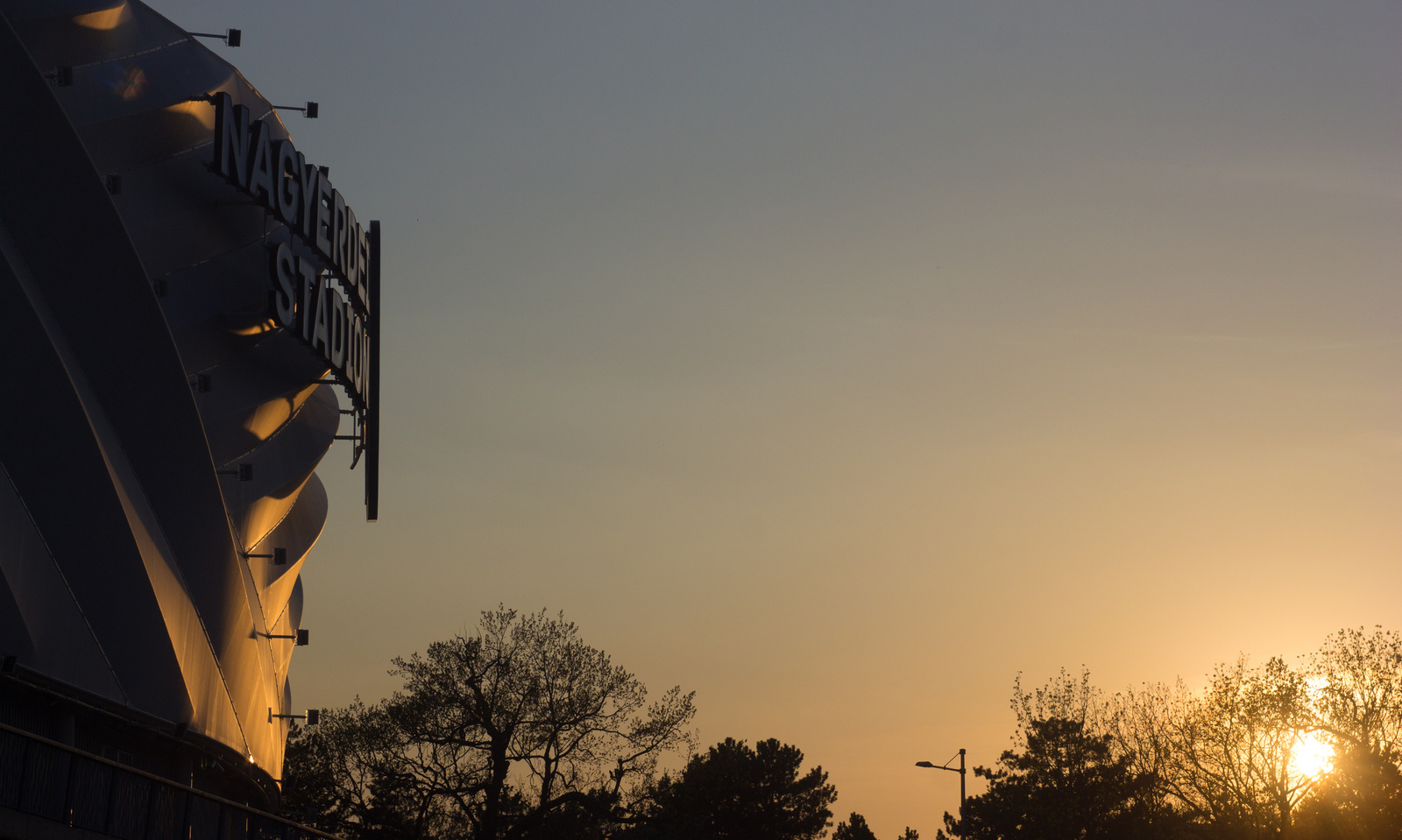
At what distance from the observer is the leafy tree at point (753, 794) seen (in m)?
81.3

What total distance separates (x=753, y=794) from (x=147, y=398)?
67.2 meters

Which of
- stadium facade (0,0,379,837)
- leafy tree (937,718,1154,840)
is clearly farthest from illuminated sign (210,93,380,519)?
leafy tree (937,718,1154,840)

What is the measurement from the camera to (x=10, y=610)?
63.7 feet

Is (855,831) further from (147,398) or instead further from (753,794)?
(147,398)

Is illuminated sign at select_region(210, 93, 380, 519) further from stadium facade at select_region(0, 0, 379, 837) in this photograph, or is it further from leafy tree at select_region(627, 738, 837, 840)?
leafy tree at select_region(627, 738, 837, 840)

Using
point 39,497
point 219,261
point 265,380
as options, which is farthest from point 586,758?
point 39,497

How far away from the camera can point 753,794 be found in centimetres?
8444

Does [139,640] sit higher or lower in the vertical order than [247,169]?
lower

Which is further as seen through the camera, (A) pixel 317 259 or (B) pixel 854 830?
(B) pixel 854 830

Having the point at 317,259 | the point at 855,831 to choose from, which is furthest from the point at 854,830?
the point at 317,259

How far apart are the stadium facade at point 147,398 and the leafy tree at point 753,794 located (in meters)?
49.3

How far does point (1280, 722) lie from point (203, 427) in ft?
147

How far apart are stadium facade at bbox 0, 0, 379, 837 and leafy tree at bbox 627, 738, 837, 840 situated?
4930 centimetres

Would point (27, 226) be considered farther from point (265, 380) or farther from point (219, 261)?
point (265, 380)
